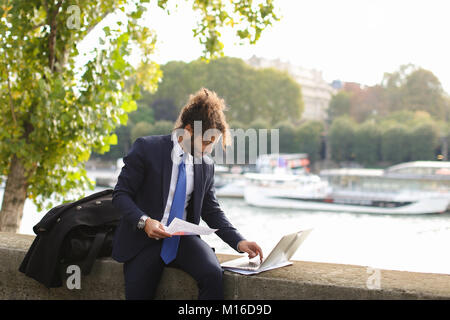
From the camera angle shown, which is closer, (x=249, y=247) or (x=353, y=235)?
(x=249, y=247)

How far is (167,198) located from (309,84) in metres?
77.2

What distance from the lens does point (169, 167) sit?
2.16 m

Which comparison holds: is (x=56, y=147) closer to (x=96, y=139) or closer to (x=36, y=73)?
(x=96, y=139)

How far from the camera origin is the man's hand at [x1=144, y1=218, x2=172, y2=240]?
199 cm

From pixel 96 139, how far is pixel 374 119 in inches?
2239

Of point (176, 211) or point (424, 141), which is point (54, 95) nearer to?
point (176, 211)

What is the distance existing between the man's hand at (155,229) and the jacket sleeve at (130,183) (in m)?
0.05

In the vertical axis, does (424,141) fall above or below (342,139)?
below

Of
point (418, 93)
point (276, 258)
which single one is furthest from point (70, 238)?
point (418, 93)

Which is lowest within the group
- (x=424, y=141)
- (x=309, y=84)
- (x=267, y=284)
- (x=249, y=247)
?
(x=267, y=284)

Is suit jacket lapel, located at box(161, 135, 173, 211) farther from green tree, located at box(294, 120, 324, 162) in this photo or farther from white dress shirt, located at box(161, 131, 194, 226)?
green tree, located at box(294, 120, 324, 162)

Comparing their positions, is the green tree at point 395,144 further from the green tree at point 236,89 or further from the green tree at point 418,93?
the green tree at point 236,89

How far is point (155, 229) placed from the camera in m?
1.99

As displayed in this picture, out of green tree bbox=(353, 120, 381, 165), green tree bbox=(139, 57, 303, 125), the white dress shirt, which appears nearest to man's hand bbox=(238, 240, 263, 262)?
the white dress shirt
